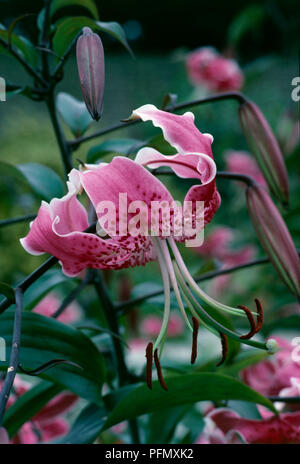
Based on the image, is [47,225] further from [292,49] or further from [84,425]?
[292,49]

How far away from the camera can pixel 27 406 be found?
533 mm

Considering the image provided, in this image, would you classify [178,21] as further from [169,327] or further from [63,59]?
[63,59]

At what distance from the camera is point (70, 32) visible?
0.47 metres

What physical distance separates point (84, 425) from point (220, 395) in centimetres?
14

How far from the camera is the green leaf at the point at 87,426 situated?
0.48m

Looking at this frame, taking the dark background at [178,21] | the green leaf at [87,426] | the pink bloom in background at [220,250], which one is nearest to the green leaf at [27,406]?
the green leaf at [87,426]

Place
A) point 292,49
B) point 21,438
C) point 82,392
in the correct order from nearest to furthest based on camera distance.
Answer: point 82,392 → point 21,438 → point 292,49

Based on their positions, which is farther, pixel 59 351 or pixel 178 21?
pixel 178 21

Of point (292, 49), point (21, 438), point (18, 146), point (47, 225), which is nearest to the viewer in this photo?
point (47, 225)

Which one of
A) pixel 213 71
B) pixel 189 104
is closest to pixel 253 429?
pixel 189 104

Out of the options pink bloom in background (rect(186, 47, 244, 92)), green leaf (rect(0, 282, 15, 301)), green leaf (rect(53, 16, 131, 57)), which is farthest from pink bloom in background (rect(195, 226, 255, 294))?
green leaf (rect(0, 282, 15, 301))

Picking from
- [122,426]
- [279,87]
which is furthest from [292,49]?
[279,87]

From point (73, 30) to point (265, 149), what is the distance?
0.20m

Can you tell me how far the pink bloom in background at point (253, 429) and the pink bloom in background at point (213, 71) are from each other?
63.8 inches
